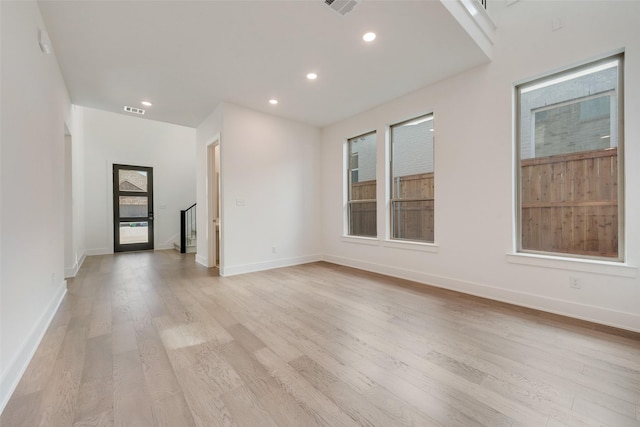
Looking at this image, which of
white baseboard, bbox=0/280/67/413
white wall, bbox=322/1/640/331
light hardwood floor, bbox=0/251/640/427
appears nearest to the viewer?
light hardwood floor, bbox=0/251/640/427

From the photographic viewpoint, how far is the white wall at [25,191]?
159cm

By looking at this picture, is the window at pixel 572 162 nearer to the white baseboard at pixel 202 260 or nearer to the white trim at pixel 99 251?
the white baseboard at pixel 202 260

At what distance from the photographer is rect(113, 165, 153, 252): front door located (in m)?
6.72

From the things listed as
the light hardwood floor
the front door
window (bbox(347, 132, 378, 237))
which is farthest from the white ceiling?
the front door

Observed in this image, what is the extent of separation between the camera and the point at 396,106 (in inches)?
163

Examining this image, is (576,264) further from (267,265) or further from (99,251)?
(99,251)

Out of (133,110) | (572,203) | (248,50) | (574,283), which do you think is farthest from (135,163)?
(574,283)

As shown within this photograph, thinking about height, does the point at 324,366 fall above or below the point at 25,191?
below

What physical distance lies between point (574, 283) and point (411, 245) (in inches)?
69.7

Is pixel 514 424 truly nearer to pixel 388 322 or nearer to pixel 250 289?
pixel 388 322

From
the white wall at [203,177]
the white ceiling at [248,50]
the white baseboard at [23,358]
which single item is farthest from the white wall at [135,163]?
the white baseboard at [23,358]

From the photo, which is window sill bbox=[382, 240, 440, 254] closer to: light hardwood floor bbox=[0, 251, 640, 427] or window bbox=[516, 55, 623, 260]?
light hardwood floor bbox=[0, 251, 640, 427]

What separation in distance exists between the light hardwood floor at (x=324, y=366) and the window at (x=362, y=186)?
6.49 ft

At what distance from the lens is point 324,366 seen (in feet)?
5.79
